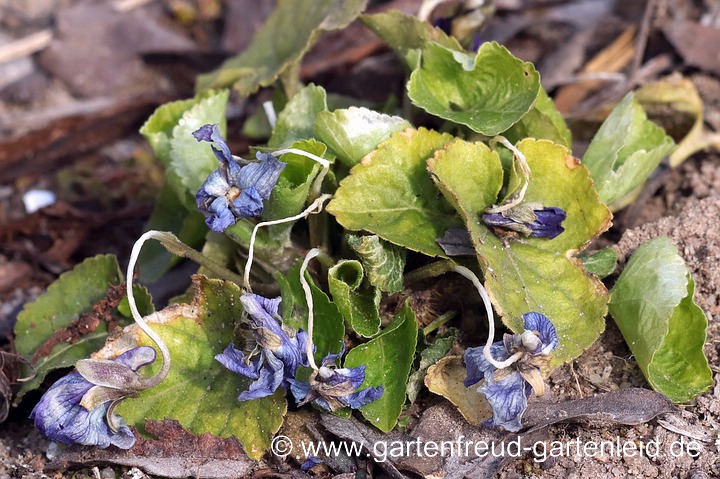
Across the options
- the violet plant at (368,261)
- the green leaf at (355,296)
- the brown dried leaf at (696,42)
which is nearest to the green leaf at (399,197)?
the violet plant at (368,261)

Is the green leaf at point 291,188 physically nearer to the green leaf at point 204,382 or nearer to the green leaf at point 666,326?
the green leaf at point 204,382

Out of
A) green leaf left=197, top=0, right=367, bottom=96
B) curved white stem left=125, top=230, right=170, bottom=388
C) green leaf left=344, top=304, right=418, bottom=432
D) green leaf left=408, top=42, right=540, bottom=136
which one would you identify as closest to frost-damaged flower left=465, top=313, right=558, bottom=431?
green leaf left=344, top=304, right=418, bottom=432

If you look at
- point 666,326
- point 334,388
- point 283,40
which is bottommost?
point 334,388

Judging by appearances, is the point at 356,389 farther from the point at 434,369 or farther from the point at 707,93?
the point at 707,93

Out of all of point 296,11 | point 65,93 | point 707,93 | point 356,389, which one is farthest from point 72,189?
point 707,93

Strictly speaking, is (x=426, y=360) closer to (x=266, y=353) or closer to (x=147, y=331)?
(x=266, y=353)

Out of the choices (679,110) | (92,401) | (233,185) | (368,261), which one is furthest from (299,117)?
(679,110)
